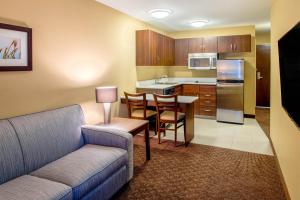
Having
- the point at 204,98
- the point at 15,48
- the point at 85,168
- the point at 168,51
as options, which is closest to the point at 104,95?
the point at 15,48

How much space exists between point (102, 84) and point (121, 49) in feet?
3.13

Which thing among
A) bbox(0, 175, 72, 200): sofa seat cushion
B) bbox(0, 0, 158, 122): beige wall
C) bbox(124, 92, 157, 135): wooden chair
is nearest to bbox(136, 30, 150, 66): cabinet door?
bbox(0, 0, 158, 122): beige wall

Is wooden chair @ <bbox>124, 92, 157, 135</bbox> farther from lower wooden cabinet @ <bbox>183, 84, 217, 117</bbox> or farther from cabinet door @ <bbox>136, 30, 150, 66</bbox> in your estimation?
lower wooden cabinet @ <bbox>183, 84, 217, 117</bbox>

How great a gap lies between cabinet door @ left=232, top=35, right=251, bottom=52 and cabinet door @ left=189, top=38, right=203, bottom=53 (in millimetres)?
872

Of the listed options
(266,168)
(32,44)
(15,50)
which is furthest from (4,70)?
(266,168)

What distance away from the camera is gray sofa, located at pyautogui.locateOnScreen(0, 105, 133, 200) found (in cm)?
199

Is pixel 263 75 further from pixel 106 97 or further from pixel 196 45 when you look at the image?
pixel 106 97

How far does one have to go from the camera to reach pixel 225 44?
6.30 m

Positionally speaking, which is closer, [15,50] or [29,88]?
[15,50]

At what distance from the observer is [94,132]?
297 cm

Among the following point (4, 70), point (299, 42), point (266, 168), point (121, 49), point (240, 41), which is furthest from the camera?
point (240, 41)

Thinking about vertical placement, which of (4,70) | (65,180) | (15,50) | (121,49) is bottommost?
(65,180)

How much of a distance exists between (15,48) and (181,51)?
4959 millimetres

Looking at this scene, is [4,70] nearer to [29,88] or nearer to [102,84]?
[29,88]
